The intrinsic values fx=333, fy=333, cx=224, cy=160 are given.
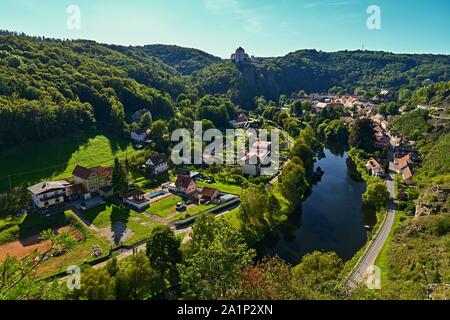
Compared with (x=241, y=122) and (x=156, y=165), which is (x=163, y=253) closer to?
(x=156, y=165)

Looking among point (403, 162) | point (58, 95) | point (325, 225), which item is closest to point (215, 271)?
point (325, 225)

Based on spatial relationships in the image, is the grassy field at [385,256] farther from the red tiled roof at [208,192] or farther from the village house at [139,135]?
the village house at [139,135]

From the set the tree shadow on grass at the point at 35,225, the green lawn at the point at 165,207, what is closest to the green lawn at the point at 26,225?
the tree shadow on grass at the point at 35,225

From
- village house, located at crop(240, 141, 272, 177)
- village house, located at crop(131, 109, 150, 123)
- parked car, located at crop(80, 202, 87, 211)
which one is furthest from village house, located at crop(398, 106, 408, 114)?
parked car, located at crop(80, 202, 87, 211)
